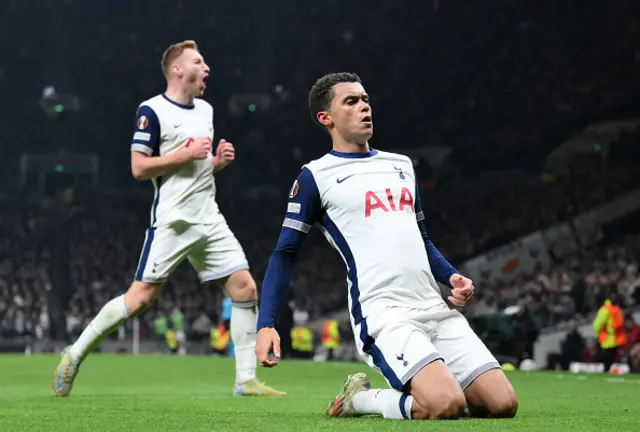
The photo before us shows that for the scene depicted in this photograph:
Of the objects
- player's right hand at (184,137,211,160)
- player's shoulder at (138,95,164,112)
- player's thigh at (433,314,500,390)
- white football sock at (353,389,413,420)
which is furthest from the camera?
player's shoulder at (138,95,164,112)

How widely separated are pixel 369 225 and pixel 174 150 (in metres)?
2.42

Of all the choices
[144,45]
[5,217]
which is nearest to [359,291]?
[144,45]

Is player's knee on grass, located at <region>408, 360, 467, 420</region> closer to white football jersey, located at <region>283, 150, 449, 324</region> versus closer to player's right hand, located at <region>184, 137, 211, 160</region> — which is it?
white football jersey, located at <region>283, 150, 449, 324</region>

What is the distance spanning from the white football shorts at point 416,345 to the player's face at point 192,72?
2.78 metres

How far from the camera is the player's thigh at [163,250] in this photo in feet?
22.7

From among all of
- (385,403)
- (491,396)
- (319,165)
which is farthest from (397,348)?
(319,165)

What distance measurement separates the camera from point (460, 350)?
4879 mm

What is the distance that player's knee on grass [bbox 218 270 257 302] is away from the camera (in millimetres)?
7109

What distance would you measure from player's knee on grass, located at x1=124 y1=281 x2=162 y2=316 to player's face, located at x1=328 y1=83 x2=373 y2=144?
228 cm

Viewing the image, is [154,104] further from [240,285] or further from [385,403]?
[385,403]

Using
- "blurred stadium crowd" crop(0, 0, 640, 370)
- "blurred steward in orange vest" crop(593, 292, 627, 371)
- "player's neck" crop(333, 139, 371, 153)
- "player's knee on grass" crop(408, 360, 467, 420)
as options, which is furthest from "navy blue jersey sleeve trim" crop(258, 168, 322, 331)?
"blurred stadium crowd" crop(0, 0, 640, 370)

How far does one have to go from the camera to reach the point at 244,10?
30281 mm

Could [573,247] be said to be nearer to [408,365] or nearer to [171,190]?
[171,190]

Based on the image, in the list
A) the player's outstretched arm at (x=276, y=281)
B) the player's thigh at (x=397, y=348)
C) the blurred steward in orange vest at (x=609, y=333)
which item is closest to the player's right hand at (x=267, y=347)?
the player's outstretched arm at (x=276, y=281)
